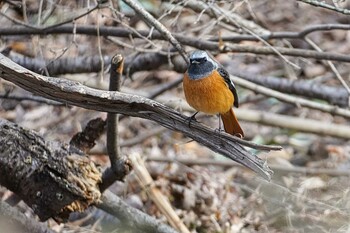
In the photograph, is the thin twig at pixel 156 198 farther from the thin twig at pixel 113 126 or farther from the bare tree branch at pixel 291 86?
the bare tree branch at pixel 291 86

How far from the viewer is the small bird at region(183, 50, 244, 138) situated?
371 centimetres

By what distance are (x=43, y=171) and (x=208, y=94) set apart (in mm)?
1001

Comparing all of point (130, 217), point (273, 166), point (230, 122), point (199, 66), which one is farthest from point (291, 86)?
point (130, 217)

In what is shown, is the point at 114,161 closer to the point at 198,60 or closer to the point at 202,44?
the point at 198,60

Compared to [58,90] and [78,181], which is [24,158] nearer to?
[78,181]

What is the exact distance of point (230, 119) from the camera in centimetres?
402

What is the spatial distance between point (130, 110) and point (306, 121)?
3167 mm

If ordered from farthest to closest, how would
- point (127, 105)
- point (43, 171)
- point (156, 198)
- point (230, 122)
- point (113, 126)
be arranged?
point (156, 198) < point (230, 122) < point (113, 126) < point (43, 171) < point (127, 105)

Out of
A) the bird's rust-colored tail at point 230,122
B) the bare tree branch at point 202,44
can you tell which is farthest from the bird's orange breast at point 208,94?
the bare tree branch at point 202,44

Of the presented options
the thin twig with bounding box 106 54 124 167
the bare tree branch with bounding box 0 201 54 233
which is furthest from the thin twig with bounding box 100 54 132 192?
the bare tree branch with bounding box 0 201 54 233

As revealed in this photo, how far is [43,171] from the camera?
362 cm

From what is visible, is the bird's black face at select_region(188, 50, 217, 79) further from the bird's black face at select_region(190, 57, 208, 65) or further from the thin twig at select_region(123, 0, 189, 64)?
the thin twig at select_region(123, 0, 189, 64)

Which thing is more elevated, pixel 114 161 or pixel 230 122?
pixel 230 122

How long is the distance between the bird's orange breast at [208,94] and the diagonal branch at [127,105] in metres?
0.47
